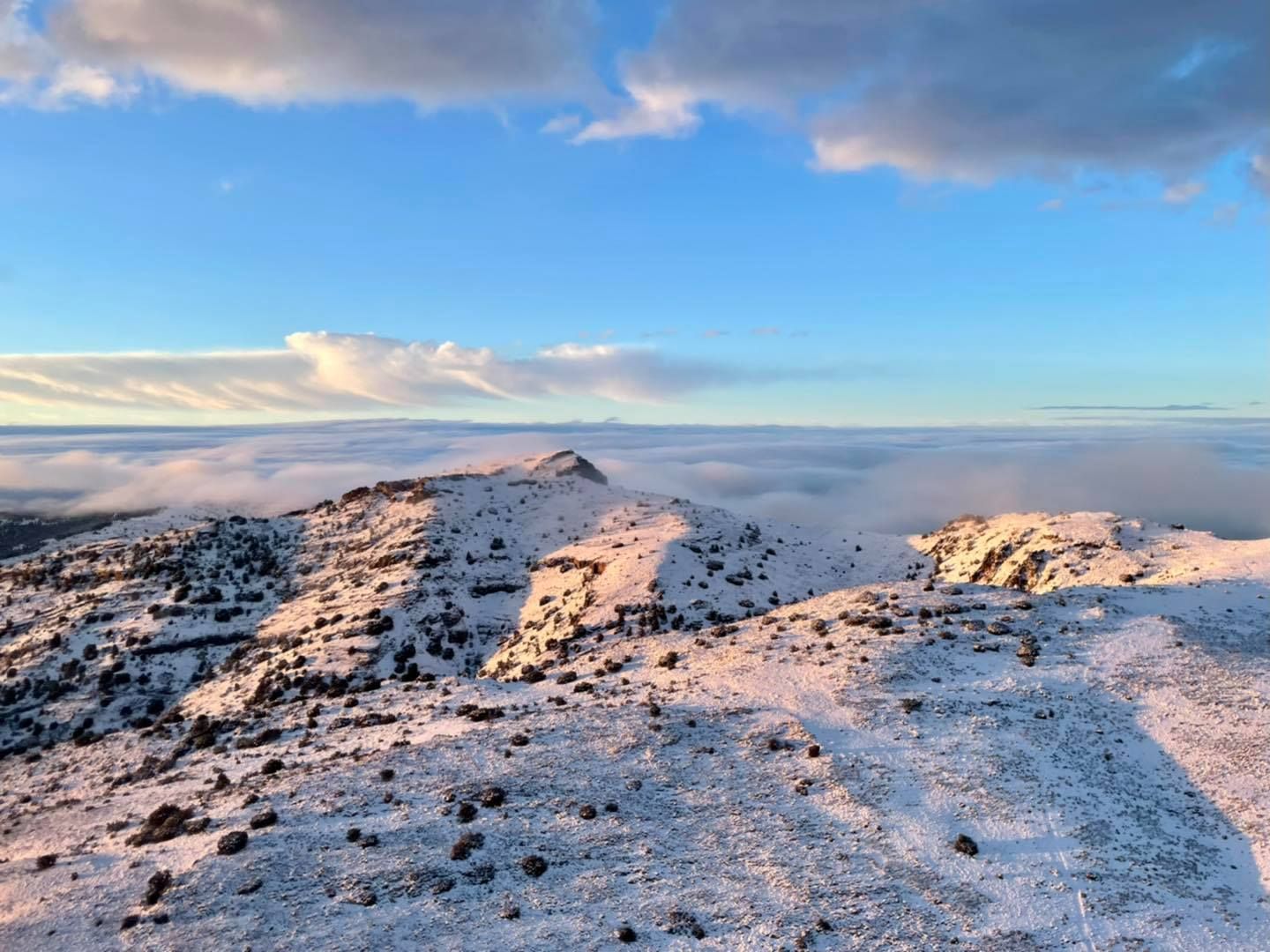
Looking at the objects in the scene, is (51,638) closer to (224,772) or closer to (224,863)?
(224,772)

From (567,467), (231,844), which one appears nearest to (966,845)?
(231,844)

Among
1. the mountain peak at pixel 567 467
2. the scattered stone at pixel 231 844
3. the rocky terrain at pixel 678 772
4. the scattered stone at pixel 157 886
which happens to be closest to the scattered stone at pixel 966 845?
the rocky terrain at pixel 678 772

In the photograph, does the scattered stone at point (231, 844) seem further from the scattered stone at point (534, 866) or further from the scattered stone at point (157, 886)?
the scattered stone at point (534, 866)

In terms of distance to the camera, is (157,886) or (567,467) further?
(567,467)

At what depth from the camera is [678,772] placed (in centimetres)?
2556

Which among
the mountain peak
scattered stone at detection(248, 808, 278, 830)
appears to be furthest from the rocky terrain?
the mountain peak

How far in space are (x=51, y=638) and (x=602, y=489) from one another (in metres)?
53.4

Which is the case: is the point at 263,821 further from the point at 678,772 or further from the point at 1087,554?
→ the point at 1087,554

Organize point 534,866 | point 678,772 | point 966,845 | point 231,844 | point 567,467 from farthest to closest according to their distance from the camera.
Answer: point 567,467 < point 678,772 < point 231,844 < point 966,845 < point 534,866

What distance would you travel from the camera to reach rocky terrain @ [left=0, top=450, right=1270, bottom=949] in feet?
62.1

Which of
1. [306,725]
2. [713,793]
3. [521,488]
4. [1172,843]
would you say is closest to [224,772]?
[306,725]

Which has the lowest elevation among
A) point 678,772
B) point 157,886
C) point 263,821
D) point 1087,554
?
point 157,886

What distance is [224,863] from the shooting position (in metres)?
20.8

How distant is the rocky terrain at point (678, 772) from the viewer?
62.1 ft
